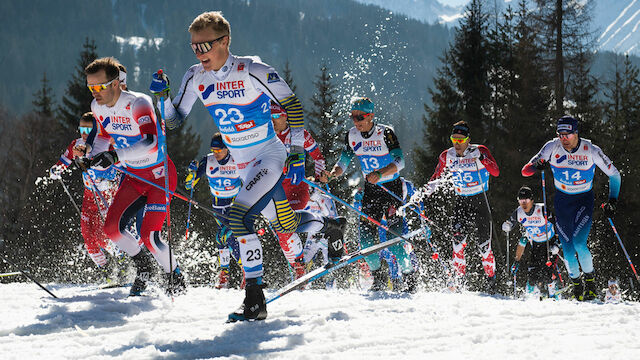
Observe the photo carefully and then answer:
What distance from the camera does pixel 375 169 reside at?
7.82 metres

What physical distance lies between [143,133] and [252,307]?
2266mm

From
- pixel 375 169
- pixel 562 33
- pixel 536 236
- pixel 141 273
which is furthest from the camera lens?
pixel 562 33

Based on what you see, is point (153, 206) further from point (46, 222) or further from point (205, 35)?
point (46, 222)

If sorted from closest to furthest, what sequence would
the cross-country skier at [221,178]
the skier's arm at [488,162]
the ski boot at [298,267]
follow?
the ski boot at [298,267], the skier's arm at [488,162], the cross-country skier at [221,178]

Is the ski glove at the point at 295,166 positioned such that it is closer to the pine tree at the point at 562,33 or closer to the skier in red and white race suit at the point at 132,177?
the skier in red and white race suit at the point at 132,177

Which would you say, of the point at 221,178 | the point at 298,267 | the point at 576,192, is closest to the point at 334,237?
the point at 298,267

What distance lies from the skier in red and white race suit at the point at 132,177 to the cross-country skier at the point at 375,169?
241cm

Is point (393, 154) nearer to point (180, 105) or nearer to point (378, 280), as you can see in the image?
point (378, 280)

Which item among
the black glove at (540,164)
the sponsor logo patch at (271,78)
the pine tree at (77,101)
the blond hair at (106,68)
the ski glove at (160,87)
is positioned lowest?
the black glove at (540,164)

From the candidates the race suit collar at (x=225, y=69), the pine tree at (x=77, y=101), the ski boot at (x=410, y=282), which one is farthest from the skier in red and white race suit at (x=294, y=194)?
the pine tree at (x=77, y=101)

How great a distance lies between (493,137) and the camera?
→ 88.8 feet

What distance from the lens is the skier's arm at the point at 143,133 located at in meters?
5.20

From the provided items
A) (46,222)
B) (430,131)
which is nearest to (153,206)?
(46,222)

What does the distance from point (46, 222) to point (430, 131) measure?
60.4 ft
